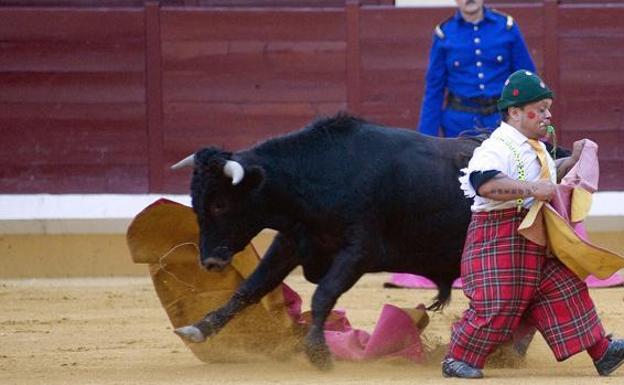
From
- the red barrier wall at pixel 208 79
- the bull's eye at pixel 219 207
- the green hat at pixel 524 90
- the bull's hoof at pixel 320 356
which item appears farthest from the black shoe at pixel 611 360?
the red barrier wall at pixel 208 79

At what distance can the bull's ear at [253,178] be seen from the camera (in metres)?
6.15

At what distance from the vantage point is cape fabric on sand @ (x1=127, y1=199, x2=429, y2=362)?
6.47 meters

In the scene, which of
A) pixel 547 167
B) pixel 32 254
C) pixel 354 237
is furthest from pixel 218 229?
pixel 32 254

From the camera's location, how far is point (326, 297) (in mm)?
6184

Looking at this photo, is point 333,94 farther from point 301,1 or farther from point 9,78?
point 9,78

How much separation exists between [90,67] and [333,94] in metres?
1.44

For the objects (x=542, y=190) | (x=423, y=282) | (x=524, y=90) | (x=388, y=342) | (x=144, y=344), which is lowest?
(x=423, y=282)

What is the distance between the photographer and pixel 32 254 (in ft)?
31.6

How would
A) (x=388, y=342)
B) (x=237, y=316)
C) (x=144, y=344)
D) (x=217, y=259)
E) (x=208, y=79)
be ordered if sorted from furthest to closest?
(x=208, y=79)
(x=144, y=344)
(x=237, y=316)
(x=388, y=342)
(x=217, y=259)

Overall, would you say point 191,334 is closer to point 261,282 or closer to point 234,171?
point 261,282

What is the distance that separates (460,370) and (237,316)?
1221mm

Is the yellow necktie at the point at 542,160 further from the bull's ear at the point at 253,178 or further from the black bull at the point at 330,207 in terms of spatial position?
the bull's ear at the point at 253,178

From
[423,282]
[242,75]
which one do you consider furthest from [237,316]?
[242,75]

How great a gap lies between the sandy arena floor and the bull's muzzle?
39 cm
